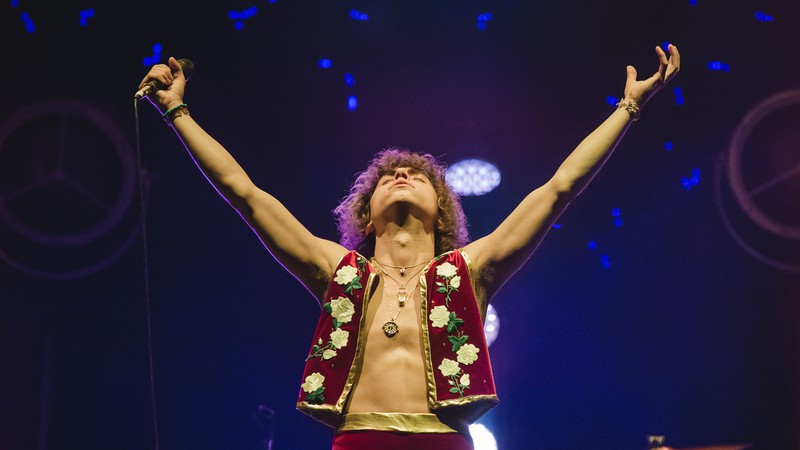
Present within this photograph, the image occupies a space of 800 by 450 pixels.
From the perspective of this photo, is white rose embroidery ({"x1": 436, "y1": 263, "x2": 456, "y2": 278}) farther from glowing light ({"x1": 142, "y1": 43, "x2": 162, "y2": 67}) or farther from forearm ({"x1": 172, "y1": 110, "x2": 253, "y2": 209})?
glowing light ({"x1": 142, "y1": 43, "x2": 162, "y2": 67})

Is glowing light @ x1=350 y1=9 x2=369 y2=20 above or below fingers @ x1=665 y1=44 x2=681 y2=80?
above

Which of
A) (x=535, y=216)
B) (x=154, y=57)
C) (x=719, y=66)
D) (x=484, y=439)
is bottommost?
(x=484, y=439)

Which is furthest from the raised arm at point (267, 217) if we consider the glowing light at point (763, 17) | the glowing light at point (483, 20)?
the glowing light at point (763, 17)

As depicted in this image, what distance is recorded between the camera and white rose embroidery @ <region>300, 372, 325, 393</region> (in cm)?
215

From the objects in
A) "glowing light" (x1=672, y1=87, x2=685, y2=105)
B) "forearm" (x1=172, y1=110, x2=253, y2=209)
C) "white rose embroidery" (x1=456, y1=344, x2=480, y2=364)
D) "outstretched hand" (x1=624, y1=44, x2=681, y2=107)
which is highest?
"glowing light" (x1=672, y1=87, x2=685, y2=105)

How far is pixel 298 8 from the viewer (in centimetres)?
473

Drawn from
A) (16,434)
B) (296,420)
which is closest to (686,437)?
(296,420)

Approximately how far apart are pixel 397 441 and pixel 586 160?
1.07 m

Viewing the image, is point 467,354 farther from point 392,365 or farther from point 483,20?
point 483,20

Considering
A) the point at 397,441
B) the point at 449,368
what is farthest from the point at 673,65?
the point at 397,441

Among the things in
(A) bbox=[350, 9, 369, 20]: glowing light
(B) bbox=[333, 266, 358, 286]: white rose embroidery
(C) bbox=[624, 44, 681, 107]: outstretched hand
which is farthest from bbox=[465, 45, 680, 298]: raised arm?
(A) bbox=[350, 9, 369, 20]: glowing light

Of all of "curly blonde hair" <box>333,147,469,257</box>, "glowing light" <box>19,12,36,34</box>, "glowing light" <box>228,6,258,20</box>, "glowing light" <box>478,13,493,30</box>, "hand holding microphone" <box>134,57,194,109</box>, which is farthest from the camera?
"glowing light" <box>478,13,493,30</box>

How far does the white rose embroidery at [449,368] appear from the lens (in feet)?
6.97

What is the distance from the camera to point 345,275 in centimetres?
233
